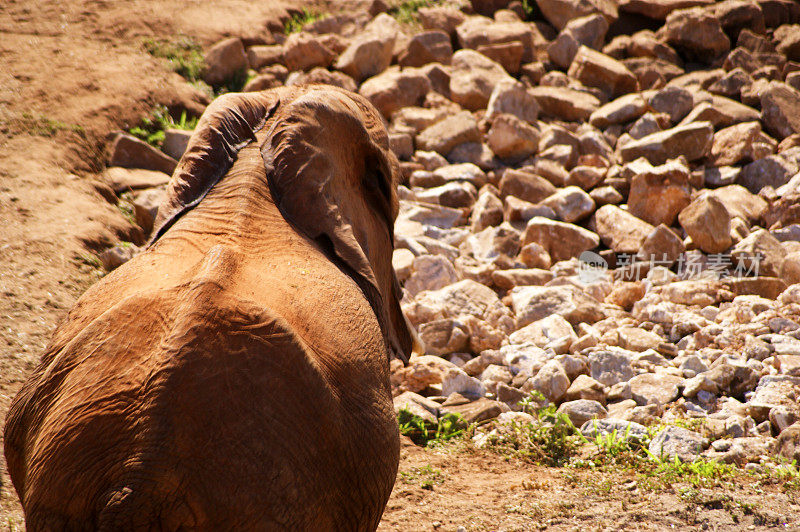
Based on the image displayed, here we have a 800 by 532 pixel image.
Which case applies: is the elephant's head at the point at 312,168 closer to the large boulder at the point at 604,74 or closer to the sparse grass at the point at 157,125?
the sparse grass at the point at 157,125

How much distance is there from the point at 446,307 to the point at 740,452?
2422 mm

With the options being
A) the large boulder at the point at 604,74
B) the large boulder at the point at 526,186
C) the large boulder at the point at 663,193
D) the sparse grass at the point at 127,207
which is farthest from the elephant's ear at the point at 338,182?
the large boulder at the point at 604,74

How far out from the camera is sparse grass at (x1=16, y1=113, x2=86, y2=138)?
6301mm

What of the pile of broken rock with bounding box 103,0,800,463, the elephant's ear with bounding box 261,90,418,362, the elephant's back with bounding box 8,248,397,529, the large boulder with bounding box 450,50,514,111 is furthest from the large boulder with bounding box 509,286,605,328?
the elephant's back with bounding box 8,248,397,529

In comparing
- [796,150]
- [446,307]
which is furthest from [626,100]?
→ [446,307]

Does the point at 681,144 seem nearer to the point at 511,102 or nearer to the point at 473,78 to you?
the point at 511,102

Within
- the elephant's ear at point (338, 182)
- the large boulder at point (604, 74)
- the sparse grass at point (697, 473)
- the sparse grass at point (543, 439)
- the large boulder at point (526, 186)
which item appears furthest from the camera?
the large boulder at point (604, 74)

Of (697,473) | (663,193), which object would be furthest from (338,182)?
(663,193)

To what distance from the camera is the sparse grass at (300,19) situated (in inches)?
392

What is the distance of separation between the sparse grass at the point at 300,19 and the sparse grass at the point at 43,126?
3.98 metres

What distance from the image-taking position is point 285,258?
2.62 m

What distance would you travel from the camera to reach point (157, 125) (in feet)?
23.7

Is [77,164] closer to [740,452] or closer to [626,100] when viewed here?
[740,452]

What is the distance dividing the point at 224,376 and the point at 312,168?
1204 mm
